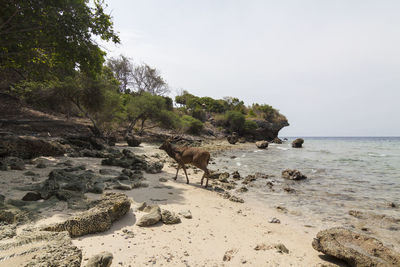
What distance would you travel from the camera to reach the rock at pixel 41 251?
2378 mm

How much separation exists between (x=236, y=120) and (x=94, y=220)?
5540cm

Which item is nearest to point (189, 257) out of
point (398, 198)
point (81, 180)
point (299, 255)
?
point (299, 255)

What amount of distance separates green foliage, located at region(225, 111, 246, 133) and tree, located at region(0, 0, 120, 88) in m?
48.8

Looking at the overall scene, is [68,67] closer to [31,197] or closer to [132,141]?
[31,197]

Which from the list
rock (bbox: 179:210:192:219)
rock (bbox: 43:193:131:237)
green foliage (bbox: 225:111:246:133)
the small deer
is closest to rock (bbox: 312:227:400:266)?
rock (bbox: 179:210:192:219)

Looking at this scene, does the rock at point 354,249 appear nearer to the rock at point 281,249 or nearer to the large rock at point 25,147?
the rock at point 281,249

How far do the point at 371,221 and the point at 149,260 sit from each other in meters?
6.97

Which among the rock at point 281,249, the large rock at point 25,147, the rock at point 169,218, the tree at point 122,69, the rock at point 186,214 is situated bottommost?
the rock at point 281,249

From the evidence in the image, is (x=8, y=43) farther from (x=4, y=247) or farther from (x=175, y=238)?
(x=175, y=238)

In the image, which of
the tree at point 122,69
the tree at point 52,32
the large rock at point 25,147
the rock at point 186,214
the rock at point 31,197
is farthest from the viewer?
the tree at point 122,69

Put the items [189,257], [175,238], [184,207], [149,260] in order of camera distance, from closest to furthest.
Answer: [149,260]
[189,257]
[175,238]
[184,207]

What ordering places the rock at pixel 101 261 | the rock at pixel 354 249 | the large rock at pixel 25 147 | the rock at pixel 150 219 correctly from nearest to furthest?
the rock at pixel 101 261 < the rock at pixel 354 249 < the rock at pixel 150 219 < the large rock at pixel 25 147

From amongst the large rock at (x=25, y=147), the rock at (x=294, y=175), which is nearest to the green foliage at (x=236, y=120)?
the rock at (x=294, y=175)

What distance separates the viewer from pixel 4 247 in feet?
8.97
